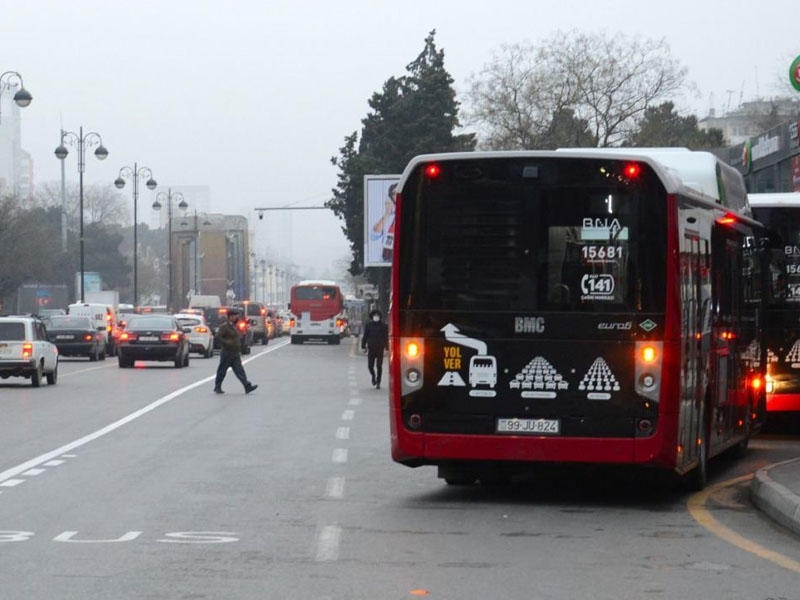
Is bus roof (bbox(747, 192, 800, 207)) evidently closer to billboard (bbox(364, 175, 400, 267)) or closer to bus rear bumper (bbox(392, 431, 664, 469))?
bus rear bumper (bbox(392, 431, 664, 469))

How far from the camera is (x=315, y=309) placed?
87.8m

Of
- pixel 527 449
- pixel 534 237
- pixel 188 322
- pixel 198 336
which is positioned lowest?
pixel 198 336

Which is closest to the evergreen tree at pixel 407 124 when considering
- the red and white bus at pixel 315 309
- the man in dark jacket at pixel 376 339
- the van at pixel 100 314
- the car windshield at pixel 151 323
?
the red and white bus at pixel 315 309

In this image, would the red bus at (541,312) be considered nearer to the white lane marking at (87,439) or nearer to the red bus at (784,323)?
the white lane marking at (87,439)

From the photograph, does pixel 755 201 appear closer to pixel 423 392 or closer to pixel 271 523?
pixel 423 392

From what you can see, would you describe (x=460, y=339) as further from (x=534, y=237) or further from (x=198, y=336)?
(x=198, y=336)

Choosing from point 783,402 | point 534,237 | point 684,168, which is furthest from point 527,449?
point 783,402

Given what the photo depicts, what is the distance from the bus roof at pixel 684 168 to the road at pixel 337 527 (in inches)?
99.5

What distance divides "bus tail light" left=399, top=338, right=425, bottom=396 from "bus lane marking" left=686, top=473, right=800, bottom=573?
2.41m

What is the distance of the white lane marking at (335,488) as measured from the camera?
571 inches

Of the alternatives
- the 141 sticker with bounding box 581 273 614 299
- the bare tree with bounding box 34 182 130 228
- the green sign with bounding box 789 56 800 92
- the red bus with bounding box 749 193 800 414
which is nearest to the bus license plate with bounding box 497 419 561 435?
the 141 sticker with bounding box 581 273 614 299

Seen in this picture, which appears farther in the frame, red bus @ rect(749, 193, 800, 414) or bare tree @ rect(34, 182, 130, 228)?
bare tree @ rect(34, 182, 130, 228)

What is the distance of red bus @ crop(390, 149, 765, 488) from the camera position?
13398mm

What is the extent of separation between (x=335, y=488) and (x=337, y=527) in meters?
2.96
